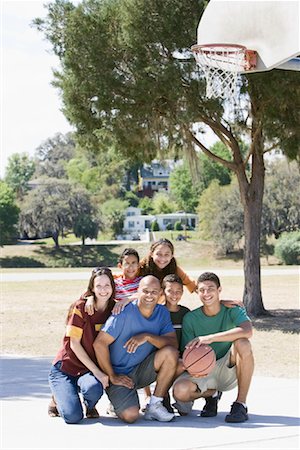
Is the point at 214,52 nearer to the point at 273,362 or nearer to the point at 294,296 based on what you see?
the point at 273,362

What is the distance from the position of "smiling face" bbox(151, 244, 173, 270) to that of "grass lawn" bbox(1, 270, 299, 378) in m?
3.47

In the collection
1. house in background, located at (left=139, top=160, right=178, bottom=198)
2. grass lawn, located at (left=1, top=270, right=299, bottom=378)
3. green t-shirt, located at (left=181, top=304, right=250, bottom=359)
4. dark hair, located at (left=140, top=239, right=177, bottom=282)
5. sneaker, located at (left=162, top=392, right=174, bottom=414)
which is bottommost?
grass lawn, located at (left=1, top=270, right=299, bottom=378)

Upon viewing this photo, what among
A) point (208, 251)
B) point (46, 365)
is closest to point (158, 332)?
point (46, 365)

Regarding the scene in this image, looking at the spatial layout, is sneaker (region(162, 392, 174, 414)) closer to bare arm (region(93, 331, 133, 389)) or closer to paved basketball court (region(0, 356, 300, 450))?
paved basketball court (region(0, 356, 300, 450))

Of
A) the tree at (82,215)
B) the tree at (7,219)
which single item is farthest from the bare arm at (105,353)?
the tree at (7,219)

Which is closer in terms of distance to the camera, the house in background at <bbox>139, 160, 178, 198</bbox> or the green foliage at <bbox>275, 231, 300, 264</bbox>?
the green foliage at <bbox>275, 231, 300, 264</bbox>

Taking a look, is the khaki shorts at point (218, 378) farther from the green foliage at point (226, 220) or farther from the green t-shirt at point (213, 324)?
the green foliage at point (226, 220)

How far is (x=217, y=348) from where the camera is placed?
7215 millimetres

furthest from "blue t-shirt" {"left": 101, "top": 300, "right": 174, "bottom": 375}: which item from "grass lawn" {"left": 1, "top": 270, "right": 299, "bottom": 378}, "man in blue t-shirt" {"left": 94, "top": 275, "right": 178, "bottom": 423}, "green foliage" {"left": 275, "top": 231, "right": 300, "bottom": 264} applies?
"green foliage" {"left": 275, "top": 231, "right": 300, "bottom": 264}

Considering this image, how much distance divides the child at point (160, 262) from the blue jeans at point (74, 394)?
3.71 ft

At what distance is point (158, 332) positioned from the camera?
7125 mm

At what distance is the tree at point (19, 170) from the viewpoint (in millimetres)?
96062

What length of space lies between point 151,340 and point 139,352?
0.55 feet

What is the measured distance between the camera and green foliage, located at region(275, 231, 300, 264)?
47.0 meters
